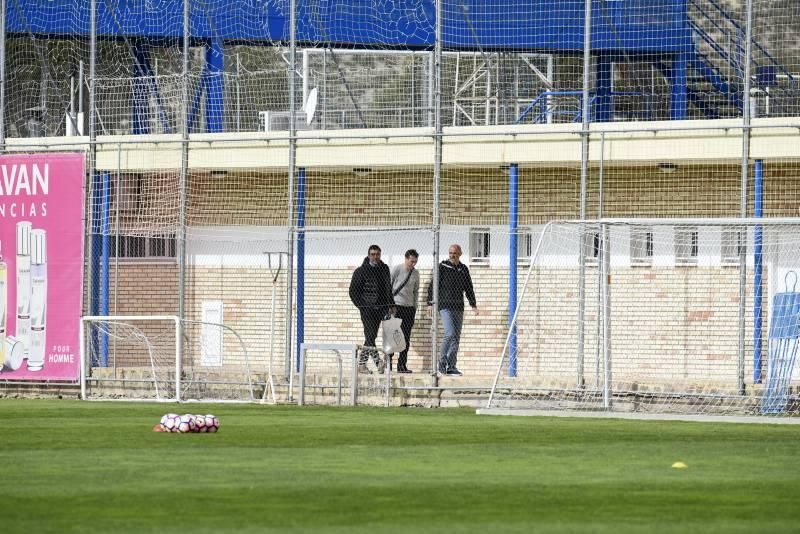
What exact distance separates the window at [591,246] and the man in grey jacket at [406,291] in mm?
2207

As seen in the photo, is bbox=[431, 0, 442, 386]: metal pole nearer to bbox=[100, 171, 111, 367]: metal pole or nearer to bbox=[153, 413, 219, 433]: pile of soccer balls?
bbox=[100, 171, 111, 367]: metal pole

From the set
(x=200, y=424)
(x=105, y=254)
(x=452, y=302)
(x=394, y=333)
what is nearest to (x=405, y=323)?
(x=394, y=333)

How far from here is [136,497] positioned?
927 cm

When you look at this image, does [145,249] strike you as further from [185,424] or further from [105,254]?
[185,424]

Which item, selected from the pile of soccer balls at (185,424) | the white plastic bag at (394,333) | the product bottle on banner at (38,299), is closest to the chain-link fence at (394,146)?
the white plastic bag at (394,333)

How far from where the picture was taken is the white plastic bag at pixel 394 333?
816 inches

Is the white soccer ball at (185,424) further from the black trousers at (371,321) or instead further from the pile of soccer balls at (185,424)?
the black trousers at (371,321)

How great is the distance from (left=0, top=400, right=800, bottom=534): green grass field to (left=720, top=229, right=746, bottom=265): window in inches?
143

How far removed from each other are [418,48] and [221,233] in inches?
161

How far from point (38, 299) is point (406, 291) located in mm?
4691

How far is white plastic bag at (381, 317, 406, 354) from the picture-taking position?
68.0ft

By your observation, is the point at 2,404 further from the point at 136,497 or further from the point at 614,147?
the point at 136,497

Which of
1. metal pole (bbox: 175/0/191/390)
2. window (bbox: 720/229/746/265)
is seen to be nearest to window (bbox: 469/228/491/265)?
window (bbox: 720/229/746/265)

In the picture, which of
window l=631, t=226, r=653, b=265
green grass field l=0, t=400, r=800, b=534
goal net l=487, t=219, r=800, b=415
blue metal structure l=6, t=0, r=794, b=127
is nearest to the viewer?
green grass field l=0, t=400, r=800, b=534
